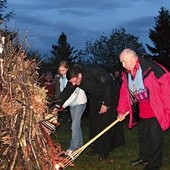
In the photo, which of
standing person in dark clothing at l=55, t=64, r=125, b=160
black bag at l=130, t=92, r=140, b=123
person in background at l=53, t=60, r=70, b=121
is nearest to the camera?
black bag at l=130, t=92, r=140, b=123

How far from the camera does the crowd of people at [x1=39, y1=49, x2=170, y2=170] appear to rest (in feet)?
24.2

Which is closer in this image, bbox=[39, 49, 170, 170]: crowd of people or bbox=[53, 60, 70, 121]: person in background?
bbox=[39, 49, 170, 170]: crowd of people

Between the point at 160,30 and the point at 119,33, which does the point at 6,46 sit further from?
the point at 119,33

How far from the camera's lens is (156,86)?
7.32 meters

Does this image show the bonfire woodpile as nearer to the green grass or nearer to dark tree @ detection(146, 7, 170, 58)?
the green grass

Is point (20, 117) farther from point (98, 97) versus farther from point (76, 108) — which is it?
point (76, 108)

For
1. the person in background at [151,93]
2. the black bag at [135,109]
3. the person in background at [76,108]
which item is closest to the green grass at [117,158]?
the person in background at [76,108]

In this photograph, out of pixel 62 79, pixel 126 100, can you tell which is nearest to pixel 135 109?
pixel 126 100

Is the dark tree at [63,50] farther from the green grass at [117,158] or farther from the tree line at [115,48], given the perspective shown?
the green grass at [117,158]

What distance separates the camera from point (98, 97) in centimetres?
941

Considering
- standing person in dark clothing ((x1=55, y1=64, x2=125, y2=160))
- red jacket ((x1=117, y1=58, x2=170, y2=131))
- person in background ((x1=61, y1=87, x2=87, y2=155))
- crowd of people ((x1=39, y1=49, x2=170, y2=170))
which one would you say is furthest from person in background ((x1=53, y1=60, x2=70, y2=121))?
red jacket ((x1=117, y1=58, x2=170, y2=131))

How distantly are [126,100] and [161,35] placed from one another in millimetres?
41402

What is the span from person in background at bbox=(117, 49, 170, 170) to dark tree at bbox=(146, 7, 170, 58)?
39467 mm

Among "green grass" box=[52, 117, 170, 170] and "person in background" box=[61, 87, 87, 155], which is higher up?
"person in background" box=[61, 87, 87, 155]
